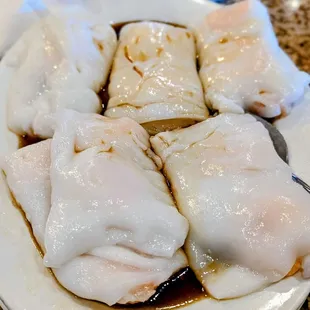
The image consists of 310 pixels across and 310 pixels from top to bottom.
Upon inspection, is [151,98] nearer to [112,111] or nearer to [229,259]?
[112,111]

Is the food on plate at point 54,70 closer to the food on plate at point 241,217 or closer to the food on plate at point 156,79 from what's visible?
the food on plate at point 156,79

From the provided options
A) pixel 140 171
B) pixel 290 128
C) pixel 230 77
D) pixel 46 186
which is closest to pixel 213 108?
pixel 230 77

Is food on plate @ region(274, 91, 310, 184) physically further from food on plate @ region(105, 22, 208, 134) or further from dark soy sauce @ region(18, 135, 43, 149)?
dark soy sauce @ region(18, 135, 43, 149)

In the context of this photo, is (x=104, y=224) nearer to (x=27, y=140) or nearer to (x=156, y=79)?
(x=27, y=140)

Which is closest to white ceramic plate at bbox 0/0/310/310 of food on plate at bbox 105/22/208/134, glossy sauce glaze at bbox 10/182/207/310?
glossy sauce glaze at bbox 10/182/207/310

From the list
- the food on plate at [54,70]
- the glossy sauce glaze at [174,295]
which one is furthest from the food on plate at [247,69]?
the glossy sauce glaze at [174,295]

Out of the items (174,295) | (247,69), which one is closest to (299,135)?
(247,69)
